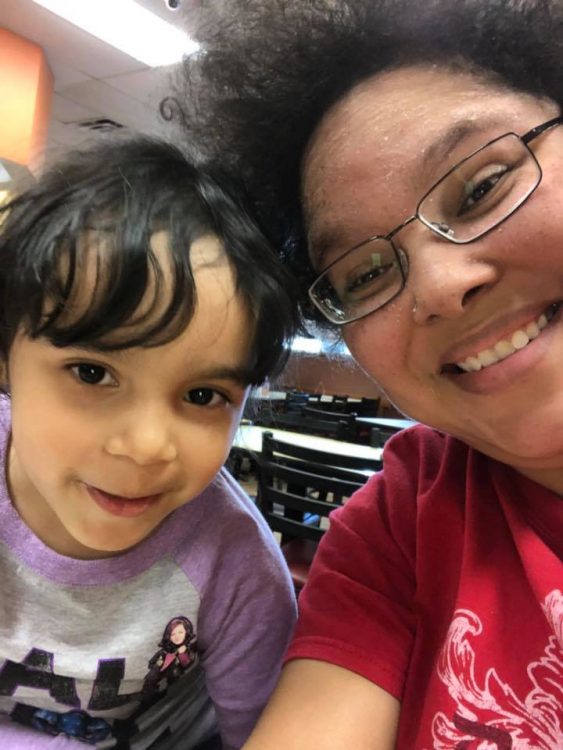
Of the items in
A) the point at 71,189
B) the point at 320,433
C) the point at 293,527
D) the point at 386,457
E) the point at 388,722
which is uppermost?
the point at 71,189

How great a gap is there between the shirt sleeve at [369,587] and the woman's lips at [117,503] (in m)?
0.28

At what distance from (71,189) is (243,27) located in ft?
1.23

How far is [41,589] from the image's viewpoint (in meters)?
0.86

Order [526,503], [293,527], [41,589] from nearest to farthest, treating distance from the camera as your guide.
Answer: [526,503] → [41,589] → [293,527]

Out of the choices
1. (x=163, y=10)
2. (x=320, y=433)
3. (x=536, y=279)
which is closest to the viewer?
(x=536, y=279)

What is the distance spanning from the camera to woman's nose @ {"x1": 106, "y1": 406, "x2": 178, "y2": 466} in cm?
68

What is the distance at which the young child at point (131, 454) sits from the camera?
0.70m

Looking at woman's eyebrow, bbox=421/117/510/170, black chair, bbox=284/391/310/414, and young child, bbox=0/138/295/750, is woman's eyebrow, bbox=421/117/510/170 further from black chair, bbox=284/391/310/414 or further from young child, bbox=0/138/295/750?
black chair, bbox=284/391/310/414

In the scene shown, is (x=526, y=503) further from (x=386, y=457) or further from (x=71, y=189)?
(x=71, y=189)

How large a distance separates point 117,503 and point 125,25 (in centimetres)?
369

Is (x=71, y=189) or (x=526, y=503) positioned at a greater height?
(x=71, y=189)

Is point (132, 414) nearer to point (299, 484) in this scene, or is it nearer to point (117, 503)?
point (117, 503)

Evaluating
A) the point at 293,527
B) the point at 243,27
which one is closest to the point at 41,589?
the point at 243,27

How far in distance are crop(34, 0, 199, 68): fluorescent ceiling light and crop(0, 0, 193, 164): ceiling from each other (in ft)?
0.24
